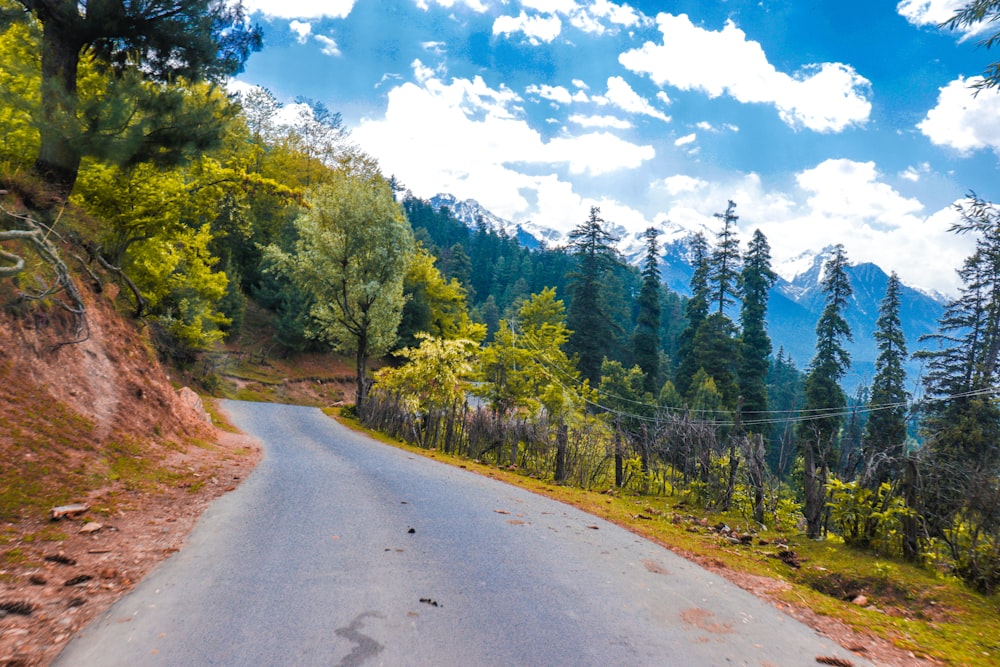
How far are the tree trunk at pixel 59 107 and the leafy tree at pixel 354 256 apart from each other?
39.4ft

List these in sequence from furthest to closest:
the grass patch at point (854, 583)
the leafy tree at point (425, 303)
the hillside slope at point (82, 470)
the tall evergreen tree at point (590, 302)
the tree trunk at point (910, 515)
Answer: the tall evergreen tree at point (590, 302) < the leafy tree at point (425, 303) < the tree trunk at point (910, 515) < the grass patch at point (854, 583) < the hillside slope at point (82, 470)

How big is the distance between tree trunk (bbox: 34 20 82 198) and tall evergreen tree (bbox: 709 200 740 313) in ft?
148

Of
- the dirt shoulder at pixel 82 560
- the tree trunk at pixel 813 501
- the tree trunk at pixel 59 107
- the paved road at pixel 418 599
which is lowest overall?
the dirt shoulder at pixel 82 560

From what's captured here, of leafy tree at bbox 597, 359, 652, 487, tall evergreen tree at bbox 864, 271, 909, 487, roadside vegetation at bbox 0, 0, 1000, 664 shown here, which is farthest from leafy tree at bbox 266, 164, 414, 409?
tall evergreen tree at bbox 864, 271, 909, 487

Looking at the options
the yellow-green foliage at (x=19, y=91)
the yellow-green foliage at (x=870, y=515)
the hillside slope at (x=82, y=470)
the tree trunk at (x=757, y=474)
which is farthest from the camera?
the tree trunk at (x=757, y=474)

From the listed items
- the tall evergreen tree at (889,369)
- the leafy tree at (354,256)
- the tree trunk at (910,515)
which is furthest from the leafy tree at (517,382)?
the tall evergreen tree at (889,369)

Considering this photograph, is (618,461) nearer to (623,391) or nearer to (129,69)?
(129,69)

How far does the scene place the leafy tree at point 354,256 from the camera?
20.8 m

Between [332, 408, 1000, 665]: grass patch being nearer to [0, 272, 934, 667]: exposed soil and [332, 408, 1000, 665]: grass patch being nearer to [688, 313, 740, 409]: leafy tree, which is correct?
[0, 272, 934, 667]: exposed soil

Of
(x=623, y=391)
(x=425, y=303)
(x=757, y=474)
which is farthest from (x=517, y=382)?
(x=425, y=303)

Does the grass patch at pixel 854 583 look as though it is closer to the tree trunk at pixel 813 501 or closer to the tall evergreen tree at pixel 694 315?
the tree trunk at pixel 813 501

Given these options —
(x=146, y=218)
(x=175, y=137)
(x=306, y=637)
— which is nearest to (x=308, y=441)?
(x=146, y=218)

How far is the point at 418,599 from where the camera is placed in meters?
4.27

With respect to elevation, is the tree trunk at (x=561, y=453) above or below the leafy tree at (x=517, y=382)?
below
